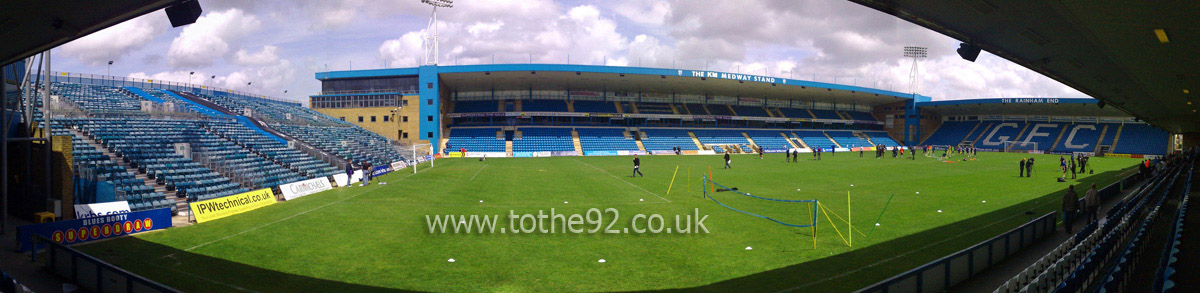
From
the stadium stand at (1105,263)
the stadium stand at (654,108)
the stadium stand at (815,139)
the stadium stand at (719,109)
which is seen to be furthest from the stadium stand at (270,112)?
the stadium stand at (815,139)

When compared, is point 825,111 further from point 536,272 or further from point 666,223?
point 536,272

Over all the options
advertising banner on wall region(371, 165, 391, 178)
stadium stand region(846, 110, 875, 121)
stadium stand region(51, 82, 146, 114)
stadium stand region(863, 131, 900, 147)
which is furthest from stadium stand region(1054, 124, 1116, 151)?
stadium stand region(51, 82, 146, 114)

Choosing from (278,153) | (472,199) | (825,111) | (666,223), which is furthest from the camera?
(825,111)

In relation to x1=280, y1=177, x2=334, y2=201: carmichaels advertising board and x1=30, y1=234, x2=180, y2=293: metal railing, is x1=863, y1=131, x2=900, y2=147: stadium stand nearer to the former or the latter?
x1=280, y1=177, x2=334, y2=201: carmichaels advertising board

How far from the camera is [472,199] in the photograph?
1766 cm

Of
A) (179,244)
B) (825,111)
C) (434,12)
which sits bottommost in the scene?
(179,244)

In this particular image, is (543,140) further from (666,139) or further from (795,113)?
(795,113)

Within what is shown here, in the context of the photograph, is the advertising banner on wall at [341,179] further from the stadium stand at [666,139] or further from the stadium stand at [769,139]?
the stadium stand at [769,139]

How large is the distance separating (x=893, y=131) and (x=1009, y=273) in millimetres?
81115

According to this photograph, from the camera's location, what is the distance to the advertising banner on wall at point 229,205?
13688 mm

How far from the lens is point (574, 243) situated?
10.6 metres

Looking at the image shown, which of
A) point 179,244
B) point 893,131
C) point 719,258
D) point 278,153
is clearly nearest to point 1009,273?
point 719,258

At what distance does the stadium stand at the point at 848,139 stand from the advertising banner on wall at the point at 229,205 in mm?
68750

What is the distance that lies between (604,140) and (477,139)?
583 inches
